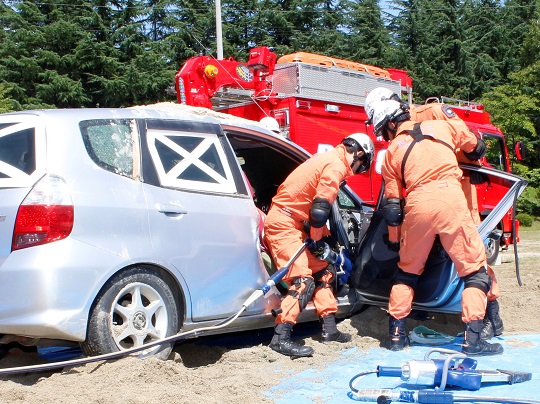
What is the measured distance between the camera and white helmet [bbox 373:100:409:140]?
565 centimetres

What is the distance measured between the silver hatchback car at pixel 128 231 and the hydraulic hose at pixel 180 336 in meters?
0.09

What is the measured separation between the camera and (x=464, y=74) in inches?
1405

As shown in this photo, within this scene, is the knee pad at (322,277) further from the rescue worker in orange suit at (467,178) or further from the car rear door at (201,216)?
the rescue worker in orange suit at (467,178)

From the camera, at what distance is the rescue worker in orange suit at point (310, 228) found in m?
5.14

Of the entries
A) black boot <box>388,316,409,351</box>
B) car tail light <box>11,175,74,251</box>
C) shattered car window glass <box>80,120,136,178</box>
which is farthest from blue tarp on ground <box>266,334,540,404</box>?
shattered car window glass <box>80,120,136,178</box>

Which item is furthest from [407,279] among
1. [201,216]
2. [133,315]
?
[133,315]

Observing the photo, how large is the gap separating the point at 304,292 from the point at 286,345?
42cm

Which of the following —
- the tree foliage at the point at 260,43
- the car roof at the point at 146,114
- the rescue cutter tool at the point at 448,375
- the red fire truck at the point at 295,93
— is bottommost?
the rescue cutter tool at the point at 448,375

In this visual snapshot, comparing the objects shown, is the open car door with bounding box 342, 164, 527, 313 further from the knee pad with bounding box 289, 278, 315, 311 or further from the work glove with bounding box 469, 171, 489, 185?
the knee pad with bounding box 289, 278, 315, 311

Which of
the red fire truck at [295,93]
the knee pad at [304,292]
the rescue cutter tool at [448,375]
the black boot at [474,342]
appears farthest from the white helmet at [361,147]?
the red fire truck at [295,93]

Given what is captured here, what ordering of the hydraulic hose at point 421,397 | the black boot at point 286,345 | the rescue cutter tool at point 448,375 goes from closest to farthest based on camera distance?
1. the hydraulic hose at point 421,397
2. the rescue cutter tool at point 448,375
3. the black boot at point 286,345

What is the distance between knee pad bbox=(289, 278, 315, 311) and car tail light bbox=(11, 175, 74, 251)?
5.94ft

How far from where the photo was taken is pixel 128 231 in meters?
4.34

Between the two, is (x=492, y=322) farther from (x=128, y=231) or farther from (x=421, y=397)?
(x=128, y=231)
